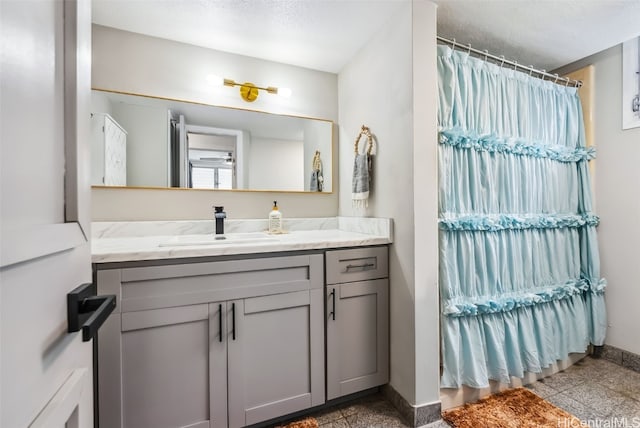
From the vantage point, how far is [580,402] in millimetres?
1692

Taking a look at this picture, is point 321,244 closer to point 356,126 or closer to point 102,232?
point 356,126

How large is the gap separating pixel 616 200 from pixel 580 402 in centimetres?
146

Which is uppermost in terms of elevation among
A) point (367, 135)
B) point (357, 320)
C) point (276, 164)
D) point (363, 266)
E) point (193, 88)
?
point (193, 88)

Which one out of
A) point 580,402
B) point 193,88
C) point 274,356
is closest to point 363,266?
point 274,356

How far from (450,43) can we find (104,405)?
2.56 metres

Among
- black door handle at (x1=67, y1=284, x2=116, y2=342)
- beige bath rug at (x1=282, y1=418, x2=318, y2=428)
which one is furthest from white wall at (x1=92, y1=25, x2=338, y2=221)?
black door handle at (x1=67, y1=284, x2=116, y2=342)

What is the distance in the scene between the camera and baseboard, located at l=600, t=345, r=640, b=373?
2.00m

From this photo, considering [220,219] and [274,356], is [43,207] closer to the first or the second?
[274,356]

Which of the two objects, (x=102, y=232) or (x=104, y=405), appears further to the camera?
(x=102, y=232)

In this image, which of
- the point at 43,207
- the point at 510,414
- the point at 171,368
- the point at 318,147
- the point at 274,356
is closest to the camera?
the point at 43,207

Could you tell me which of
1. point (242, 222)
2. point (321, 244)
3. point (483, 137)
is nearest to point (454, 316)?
point (321, 244)

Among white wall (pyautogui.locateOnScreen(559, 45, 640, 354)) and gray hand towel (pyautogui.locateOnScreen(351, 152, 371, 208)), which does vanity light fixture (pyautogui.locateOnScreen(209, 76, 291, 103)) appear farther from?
white wall (pyautogui.locateOnScreen(559, 45, 640, 354))

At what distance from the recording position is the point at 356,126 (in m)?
2.07

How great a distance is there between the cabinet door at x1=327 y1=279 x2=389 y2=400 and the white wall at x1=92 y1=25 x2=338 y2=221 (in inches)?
32.8
